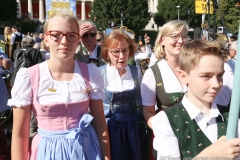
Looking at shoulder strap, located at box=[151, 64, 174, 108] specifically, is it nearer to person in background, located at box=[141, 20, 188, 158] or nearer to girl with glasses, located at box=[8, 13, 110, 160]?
person in background, located at box=[141, 20, 188, 158]

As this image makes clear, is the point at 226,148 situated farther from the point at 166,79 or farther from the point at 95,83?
the point at 166,79

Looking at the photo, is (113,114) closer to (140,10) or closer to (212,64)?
(212,64)

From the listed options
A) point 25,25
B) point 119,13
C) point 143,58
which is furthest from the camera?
point 119,13

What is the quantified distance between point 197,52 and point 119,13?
4732 cm

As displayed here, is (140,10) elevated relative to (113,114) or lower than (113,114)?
elevated

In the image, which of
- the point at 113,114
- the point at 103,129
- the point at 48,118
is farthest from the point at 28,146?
the point at 113,114

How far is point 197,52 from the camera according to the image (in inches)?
69.7

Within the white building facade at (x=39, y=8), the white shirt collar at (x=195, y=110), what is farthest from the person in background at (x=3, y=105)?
the white building facade at (x=39, y=8)

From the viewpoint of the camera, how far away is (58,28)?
80.8 inches

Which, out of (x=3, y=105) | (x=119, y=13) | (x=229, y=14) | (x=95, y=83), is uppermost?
(x=119, y=13)

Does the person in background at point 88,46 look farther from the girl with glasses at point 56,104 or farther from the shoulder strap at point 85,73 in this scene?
the girl with glasses at point 56,104

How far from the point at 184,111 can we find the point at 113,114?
4.19 ft

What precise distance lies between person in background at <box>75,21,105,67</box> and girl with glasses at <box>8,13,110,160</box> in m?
1.69

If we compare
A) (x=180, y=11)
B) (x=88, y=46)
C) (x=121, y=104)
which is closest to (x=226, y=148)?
(x=121, y=104)
